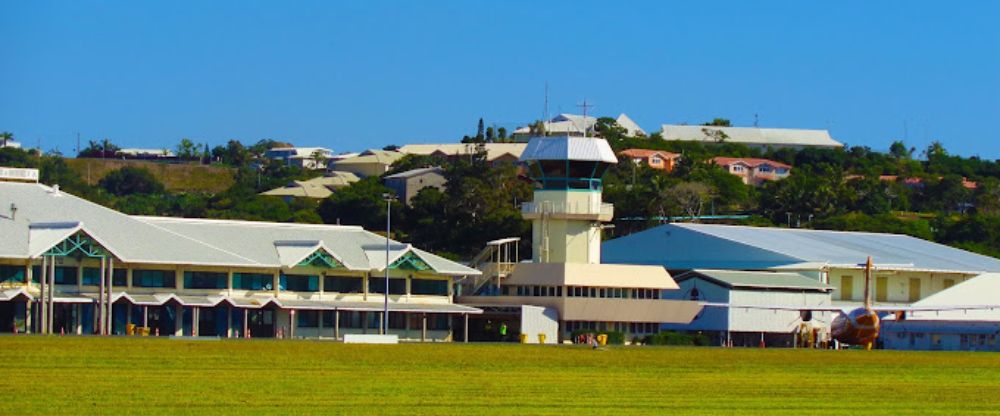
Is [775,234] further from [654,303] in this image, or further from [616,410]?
[616,410]

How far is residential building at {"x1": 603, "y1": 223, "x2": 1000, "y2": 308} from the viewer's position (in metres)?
117

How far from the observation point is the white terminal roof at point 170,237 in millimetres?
88431

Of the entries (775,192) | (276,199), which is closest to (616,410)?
(775,192)

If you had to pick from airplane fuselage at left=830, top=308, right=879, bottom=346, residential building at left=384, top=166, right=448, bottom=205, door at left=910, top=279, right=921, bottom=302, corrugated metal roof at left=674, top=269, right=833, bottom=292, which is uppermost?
residential building at left=384, top=166, right=448, bottom=205

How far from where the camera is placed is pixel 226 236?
98375mm

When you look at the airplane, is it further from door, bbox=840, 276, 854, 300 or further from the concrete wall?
door, bbox=840, 276, 854, 300

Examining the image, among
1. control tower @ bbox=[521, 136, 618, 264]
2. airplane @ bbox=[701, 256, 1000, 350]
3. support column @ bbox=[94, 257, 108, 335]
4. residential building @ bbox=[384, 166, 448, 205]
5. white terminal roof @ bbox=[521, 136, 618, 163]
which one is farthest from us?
residential building @ bbox=[384, 166, 448, 205]

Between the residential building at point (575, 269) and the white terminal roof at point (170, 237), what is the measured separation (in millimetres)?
2970

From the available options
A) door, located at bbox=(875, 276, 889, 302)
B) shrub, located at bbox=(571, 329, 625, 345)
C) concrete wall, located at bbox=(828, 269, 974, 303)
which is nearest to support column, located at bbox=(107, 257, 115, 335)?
shrub, located at bbox=(571, 329, 625, 345)

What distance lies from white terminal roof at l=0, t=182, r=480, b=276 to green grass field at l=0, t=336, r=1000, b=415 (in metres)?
15.6

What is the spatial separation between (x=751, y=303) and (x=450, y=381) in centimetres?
5445

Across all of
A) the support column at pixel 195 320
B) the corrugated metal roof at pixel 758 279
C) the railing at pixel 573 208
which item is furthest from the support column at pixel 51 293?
the corrugated metal roof at pixel 758 279

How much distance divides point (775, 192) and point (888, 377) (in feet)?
372

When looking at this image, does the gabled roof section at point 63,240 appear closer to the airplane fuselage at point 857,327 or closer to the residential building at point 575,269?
the residential building at point 575,269
